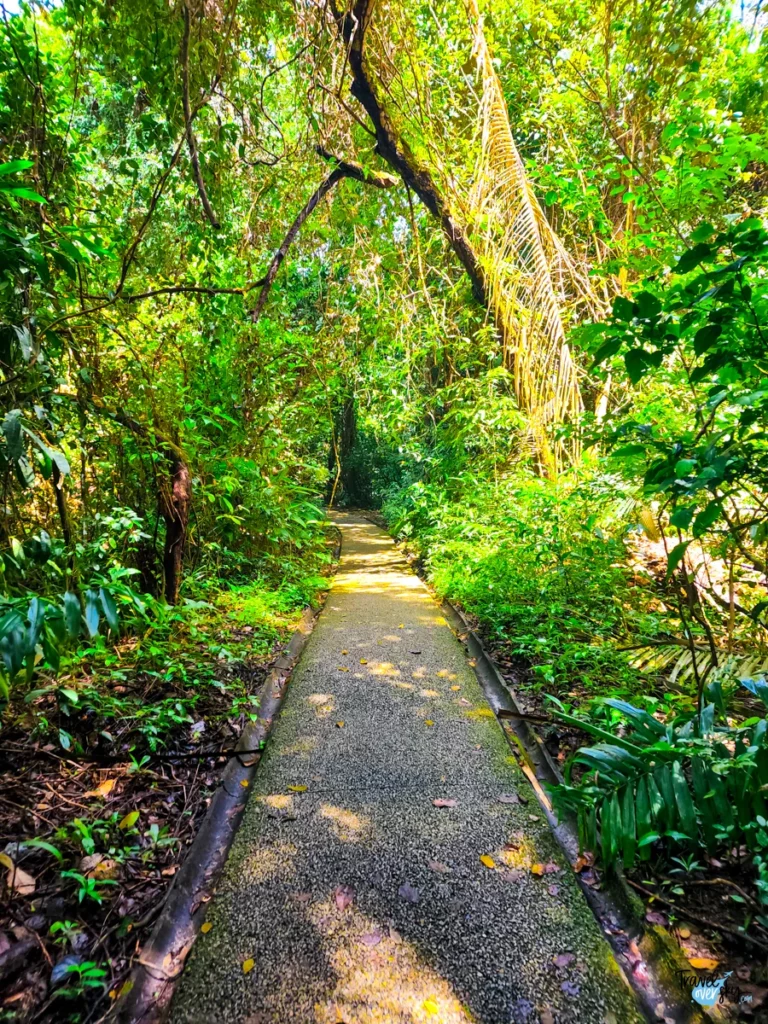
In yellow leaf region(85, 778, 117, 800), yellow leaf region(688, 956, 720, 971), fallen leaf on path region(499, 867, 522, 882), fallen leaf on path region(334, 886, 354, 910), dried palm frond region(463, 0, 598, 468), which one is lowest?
fallen leaf on path region(499, 867, 522, 882)

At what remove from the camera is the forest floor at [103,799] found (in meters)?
1.23

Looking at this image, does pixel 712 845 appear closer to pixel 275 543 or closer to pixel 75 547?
pixel 75 547

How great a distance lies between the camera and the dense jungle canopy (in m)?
1.52

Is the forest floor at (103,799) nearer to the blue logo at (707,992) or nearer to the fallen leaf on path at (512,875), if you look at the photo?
the fallen leaf on path at (512,875)

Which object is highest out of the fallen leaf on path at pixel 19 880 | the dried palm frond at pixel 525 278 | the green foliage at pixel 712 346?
Result: the dried palm frond at pixel 525 278

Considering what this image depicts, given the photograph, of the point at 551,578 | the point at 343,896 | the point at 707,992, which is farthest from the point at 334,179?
the point at 707,992

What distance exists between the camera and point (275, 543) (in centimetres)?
549

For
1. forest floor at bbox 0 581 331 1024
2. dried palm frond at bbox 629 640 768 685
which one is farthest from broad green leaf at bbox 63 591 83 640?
dried palm frond at bbox 629 640 768 685

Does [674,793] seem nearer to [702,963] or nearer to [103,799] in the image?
[702,963]

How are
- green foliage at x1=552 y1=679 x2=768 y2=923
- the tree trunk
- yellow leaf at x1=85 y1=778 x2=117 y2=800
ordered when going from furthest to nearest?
the tree trunk, yellow leaf at x1=85 y1=778 x2=117 y2=800, green foliage at x1=552 y1=679 x2=768 y2=923

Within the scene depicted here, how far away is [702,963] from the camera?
1.24 m

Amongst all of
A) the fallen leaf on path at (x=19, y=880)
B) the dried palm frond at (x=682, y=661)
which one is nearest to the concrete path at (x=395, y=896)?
the fallen leaf on path at (x=19, y=880)

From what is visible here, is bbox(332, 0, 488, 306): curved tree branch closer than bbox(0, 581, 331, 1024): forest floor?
No

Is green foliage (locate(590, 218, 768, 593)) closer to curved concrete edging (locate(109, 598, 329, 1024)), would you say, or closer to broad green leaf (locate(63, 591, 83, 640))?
broad green leaf (locate(63, 591, 83, 640))
